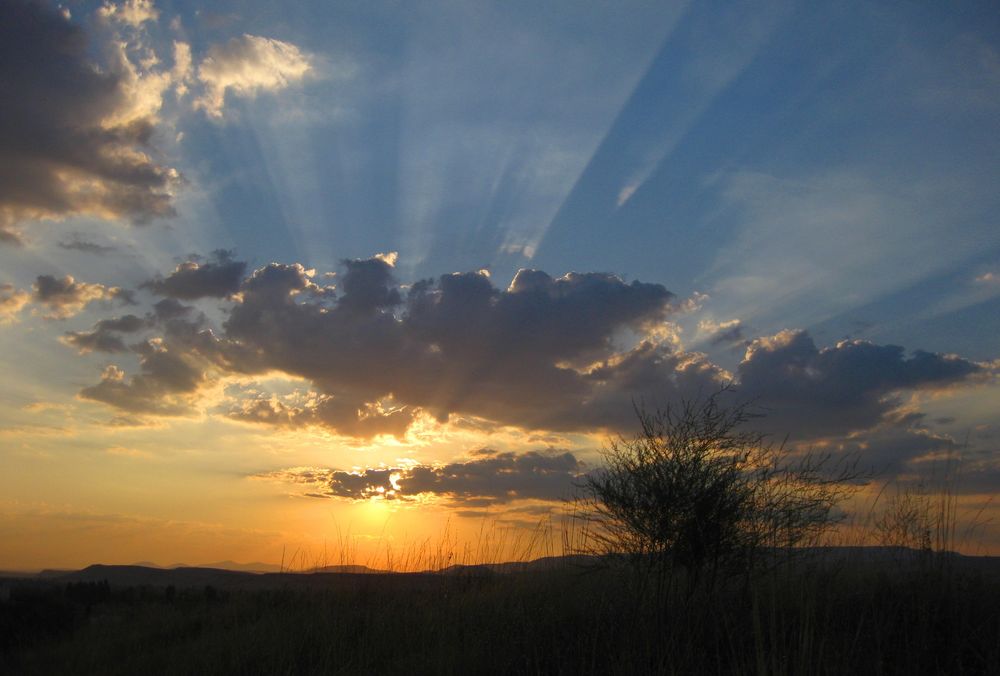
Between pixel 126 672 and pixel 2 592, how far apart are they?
20850mm

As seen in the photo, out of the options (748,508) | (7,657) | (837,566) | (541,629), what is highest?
(748,508)

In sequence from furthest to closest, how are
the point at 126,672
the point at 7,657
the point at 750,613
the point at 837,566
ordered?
the point at 7,657, the point at 126,672, the point at 837,566, the point at 750,613

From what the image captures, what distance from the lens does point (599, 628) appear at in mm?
8719

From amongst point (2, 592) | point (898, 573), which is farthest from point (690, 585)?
point (2, 592)

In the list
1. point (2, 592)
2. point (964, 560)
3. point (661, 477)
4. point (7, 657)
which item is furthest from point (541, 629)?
point (2, 592)

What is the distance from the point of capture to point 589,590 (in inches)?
450

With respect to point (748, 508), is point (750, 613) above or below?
below

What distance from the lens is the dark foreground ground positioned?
296 inches

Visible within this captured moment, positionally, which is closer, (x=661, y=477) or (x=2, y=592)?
(x=661, y=477)

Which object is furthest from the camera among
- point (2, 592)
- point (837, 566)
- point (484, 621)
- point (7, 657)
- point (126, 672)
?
point (2, 592)

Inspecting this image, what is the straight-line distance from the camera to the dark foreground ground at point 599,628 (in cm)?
751

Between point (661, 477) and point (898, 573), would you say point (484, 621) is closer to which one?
point (661, 477)

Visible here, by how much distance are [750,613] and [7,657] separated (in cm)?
1959

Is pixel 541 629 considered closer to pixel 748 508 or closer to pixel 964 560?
pixel 748 508
